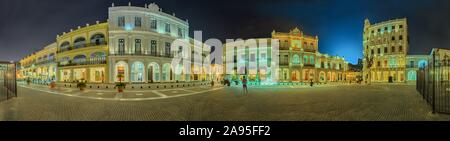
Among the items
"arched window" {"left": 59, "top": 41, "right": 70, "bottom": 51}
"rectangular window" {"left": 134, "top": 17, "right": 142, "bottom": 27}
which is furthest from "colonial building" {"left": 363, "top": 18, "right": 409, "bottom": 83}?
"arched window" {"left": 59, "top": 41, "right": 70, "bottom": 51}

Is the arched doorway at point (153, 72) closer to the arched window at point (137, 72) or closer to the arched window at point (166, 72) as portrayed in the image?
the arched window at point (166, 72)

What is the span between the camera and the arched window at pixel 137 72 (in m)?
26.5

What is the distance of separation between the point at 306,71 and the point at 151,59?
94.7ft

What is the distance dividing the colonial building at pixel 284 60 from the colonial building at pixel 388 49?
514 inches

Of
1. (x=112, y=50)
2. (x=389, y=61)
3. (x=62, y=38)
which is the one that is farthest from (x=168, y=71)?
(x=389, y=61)

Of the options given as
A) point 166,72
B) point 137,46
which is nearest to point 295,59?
point 166,72

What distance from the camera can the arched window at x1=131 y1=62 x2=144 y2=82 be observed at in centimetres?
2645

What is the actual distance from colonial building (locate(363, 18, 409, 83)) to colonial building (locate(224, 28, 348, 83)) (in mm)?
13061

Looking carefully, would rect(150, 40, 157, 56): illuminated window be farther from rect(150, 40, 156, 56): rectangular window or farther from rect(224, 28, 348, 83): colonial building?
rect(224, 28, 348, 83): colonial building

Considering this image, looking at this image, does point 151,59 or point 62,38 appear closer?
point 151,59

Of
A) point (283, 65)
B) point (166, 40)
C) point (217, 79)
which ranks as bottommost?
point (217, 79)

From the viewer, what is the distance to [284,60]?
38.1 m
